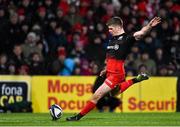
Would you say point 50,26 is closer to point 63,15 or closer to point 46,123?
point 63,15

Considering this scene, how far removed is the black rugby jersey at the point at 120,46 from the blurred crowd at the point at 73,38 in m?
7.69

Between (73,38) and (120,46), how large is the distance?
9.45 m

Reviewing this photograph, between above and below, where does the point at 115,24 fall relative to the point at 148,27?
above

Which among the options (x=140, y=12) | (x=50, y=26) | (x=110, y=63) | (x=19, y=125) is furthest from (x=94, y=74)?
(x=19, y=125)

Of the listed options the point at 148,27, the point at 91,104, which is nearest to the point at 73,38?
the point at 91,104

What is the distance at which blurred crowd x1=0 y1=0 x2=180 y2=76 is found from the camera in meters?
22.2

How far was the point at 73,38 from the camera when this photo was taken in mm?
23531

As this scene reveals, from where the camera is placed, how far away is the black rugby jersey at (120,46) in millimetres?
14125

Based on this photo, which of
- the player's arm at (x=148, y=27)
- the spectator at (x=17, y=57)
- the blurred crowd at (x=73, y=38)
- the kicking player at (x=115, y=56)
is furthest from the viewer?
the blurred crowd at (x=73, y=38)

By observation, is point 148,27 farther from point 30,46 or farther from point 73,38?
point 73,38

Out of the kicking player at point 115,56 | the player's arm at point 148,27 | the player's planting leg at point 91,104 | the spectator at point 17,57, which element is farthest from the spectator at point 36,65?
the player's arm at point 148,27

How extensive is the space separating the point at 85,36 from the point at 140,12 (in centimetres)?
305

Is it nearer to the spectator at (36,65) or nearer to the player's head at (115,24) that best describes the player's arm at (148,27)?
the player's head at (115,24)

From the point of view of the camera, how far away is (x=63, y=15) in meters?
24.5
